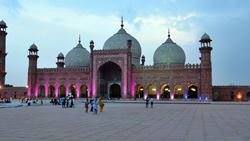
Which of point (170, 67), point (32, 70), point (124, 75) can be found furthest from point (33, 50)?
point (170, 67)

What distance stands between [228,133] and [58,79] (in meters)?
35.6

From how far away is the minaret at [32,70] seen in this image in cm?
4229

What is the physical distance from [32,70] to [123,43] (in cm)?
1181

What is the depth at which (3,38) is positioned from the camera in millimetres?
42500

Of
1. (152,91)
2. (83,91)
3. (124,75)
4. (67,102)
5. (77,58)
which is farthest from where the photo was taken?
(77,58)

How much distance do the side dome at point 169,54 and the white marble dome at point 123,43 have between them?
2605mm

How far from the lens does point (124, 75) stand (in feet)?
125

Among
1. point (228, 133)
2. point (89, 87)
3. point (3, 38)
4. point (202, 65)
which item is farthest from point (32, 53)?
point (228, 133)

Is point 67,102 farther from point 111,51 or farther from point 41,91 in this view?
point 41,91

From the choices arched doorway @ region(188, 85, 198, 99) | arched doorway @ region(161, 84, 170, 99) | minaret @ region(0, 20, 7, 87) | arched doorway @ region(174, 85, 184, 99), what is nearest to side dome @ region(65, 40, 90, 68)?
minaret @ region(0, 20, 7, 87)

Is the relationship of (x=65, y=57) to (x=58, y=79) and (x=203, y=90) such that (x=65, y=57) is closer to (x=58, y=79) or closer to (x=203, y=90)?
(x=58, y=79)

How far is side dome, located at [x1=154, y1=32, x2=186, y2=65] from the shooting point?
40.9 metres

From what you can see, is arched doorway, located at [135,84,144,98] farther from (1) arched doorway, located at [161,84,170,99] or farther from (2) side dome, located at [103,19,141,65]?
(2) side dome, located at [103,19,141,65]

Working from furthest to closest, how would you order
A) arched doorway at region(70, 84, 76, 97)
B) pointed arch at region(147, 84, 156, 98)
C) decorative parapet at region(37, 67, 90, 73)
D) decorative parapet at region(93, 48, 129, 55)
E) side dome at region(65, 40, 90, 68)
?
side dome at region(65, 40, 90, 68) → arched doorway at region(70, 84, 76, 97) → decorative parapet at region(37, 67, 90, 73) → pointed arch at region(147, 84, 156, 98) → decorative parapet at region(93, 48, 129, 55)
